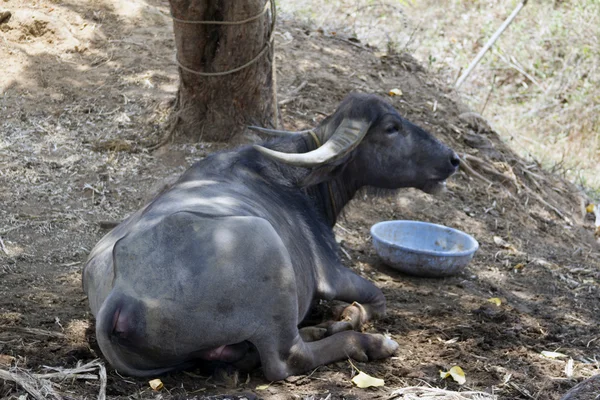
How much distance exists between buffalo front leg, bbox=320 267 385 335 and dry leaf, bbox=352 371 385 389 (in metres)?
0.58

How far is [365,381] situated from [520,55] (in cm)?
1053

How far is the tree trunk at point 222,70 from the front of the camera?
20.4 feet

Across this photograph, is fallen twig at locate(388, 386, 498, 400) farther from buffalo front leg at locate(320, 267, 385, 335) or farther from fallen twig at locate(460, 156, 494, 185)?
fallen twig at locate(460, 156, 494, 185)

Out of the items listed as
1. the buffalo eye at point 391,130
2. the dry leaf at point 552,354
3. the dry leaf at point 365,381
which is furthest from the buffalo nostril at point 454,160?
the dry leaf at point 365,381

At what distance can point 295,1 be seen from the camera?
12.5 meters

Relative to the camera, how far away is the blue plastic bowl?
5598 mm

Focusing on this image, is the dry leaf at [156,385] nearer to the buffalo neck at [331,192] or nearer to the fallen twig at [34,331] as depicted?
the fallen twig at [34,331]

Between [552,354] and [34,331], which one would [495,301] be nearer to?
[552,354]

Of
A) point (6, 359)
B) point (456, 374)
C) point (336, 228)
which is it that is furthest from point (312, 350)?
point (336, 228)

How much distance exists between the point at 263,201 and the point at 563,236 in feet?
13.1

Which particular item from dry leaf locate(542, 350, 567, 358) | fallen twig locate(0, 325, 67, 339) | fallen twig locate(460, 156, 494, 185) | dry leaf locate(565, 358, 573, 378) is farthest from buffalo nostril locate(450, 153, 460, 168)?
fallen twig locate(0, 325, 67, 339)

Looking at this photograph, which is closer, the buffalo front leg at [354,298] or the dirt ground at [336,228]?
the dirt ground at [336,228]

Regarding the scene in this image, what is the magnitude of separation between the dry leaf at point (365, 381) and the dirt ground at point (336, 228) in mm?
53

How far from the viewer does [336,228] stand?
6453 mm
